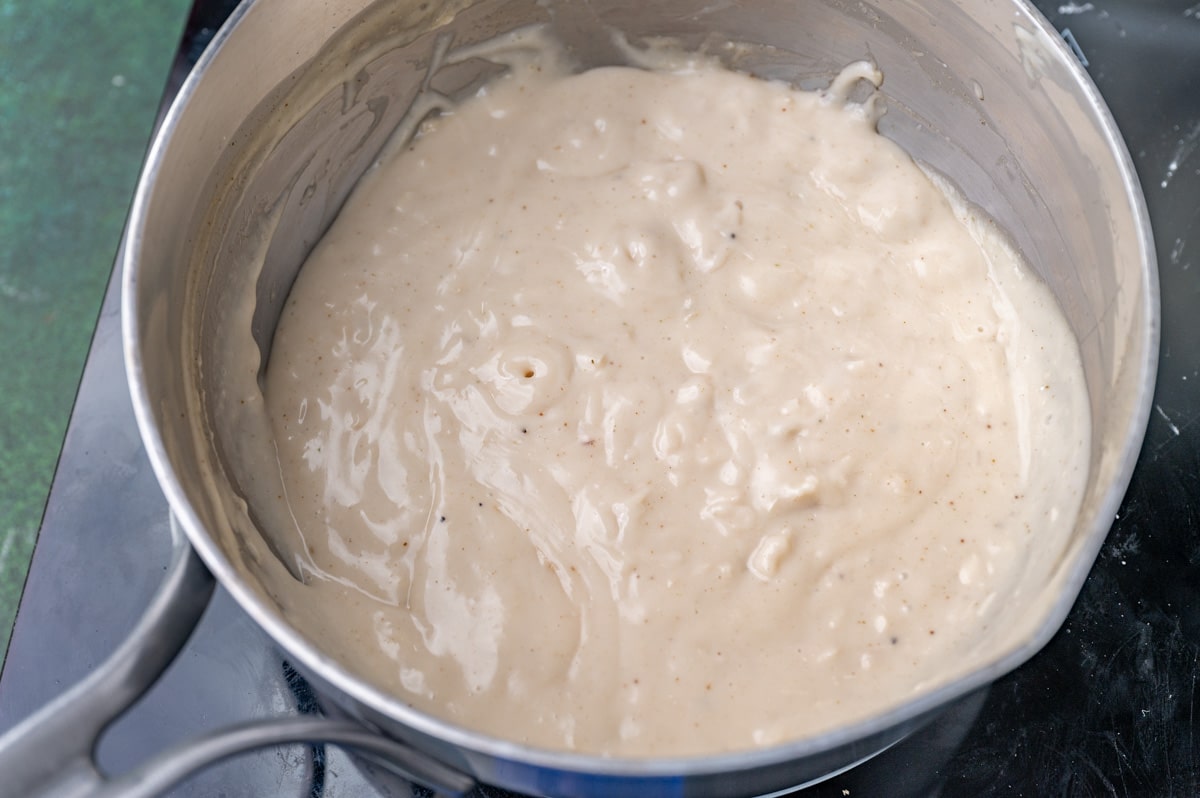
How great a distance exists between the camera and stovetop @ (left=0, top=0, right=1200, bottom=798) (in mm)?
1055

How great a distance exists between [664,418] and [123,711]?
24.5 inches

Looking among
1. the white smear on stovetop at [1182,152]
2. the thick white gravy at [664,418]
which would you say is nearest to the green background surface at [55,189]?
the thick white gravy at [664,418]

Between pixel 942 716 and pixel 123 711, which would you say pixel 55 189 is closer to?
pixel 123 711

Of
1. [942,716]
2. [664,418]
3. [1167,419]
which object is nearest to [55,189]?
[664,418]

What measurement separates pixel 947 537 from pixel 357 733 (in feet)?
2.19

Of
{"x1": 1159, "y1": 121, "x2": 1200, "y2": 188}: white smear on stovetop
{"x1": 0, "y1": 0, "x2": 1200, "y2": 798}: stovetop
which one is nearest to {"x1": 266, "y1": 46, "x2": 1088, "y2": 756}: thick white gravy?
{"x1": 0, "y1": 0, "x2": 1200, "y2": 798}: stovetop

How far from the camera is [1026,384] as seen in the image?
125 cm

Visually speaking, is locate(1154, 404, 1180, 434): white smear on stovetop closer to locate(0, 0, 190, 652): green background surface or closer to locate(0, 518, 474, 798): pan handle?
locate(0, 518, 474, 798): pan handle

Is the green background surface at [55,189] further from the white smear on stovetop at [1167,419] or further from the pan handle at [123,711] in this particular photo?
the white smear on stovetop at [1167,419]

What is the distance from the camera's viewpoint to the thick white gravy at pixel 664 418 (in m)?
1.05

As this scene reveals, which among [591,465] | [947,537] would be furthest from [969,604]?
[591,465]

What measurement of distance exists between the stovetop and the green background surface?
729 millimetres

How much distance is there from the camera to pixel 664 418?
1.18m

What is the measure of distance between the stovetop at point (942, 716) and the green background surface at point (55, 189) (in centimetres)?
73
